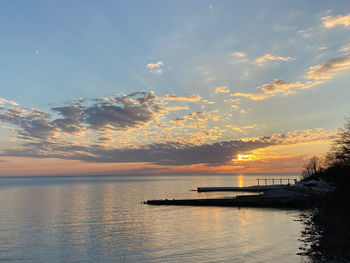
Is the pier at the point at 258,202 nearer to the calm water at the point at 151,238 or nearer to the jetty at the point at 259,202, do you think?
the jetty at the point at 259,202

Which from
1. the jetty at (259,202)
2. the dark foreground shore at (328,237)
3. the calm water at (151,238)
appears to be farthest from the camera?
the jetty at (259,202)

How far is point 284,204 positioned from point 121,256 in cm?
5193

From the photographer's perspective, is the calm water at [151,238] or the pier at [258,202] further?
the pier at [258,202]

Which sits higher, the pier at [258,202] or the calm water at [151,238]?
the pier at [258,202]

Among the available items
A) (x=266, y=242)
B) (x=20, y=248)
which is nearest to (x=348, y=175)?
(x=266, y=242)

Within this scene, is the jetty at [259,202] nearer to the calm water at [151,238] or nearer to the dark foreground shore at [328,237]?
the calm water at [151,238]

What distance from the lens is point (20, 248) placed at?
31.6 meters

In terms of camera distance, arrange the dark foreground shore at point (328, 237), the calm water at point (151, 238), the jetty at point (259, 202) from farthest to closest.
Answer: the jetty at point (259, 202)
the calm water at point (151, 238)
the dark foreground shore at point (328, 237)

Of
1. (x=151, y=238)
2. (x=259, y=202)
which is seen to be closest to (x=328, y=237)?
(x=151, y=238)

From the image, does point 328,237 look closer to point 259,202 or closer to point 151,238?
point 151,238

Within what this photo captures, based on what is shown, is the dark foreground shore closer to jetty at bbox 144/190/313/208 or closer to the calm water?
the calm water

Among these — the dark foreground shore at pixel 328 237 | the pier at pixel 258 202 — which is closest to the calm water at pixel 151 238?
the dark foreground shore at pixel 328 237

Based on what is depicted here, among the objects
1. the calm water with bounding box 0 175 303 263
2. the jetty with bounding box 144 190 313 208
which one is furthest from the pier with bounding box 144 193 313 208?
the calm water with bounding box 0 175 303 263

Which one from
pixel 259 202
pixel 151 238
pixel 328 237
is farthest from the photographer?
pixel 259 202
